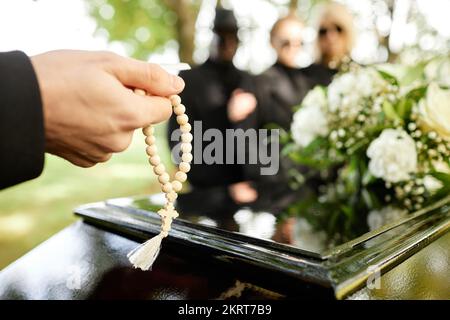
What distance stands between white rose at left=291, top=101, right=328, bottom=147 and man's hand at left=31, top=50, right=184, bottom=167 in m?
1.06

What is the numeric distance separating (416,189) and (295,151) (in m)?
0.56

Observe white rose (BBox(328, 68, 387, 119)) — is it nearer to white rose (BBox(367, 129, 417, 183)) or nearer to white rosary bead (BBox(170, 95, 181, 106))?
white rose (BBox(367, 129, 417, 183))

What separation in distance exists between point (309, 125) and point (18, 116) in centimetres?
130

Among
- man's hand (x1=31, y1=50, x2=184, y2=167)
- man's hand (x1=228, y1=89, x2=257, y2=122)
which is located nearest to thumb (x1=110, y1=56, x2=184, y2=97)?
man's hand (x1=31, y1=50, x2=184, y2=167)

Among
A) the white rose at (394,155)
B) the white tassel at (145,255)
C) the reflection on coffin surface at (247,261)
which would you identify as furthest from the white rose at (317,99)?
the white tassel at (145,255)

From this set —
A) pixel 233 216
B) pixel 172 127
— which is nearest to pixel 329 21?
pixel 172 127

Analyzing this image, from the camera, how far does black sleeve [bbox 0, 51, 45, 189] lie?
0.57 m

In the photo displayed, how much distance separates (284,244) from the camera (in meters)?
0.82

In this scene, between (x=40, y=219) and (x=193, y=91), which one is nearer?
(x=193, y=91)

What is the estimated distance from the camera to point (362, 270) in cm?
71

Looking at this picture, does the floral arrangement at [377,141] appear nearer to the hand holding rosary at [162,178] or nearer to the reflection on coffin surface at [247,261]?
the reflection on coffin surface at [247,261]

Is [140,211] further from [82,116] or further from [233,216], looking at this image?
[82,116]

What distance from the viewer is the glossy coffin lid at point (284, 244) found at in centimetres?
71

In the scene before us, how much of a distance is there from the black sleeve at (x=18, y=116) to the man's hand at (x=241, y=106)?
2.59 meters
